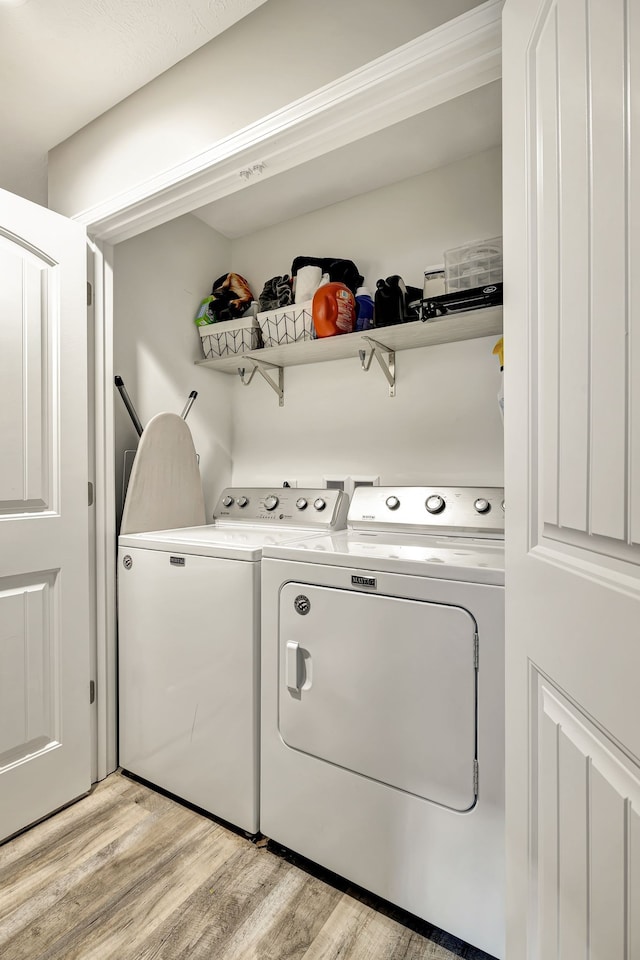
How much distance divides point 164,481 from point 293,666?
3.35 ft

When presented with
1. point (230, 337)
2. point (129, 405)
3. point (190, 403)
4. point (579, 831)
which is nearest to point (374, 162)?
point (230, 337)

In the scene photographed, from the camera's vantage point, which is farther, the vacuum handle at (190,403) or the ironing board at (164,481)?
the vacuum handle at (190,403)

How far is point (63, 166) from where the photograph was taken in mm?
1910

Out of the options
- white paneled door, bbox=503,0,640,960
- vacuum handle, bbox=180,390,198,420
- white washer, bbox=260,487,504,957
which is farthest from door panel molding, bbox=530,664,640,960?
vacuum handle, bbox=180,390,198,420

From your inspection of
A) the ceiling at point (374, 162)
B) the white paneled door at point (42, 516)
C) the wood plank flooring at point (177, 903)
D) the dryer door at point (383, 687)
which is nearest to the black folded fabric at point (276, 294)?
the ceiling at point (374, 162)

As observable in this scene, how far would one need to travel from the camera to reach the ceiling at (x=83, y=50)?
4.49 feet

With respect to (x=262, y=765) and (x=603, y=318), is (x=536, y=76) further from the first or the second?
(x=262, y=765)

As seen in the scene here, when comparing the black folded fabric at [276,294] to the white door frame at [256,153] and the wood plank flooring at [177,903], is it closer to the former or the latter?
the white door frame at [256,153]

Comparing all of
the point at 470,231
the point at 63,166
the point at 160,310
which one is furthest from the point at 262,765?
the point at 63,166

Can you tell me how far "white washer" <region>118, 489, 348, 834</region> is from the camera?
153 centimetres

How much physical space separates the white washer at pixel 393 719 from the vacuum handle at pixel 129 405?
987 millimetres

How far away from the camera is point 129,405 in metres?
2.05

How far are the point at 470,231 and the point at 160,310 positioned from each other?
4.60ft

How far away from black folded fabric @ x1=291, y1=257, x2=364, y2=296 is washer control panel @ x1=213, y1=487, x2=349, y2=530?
36.0 inches
